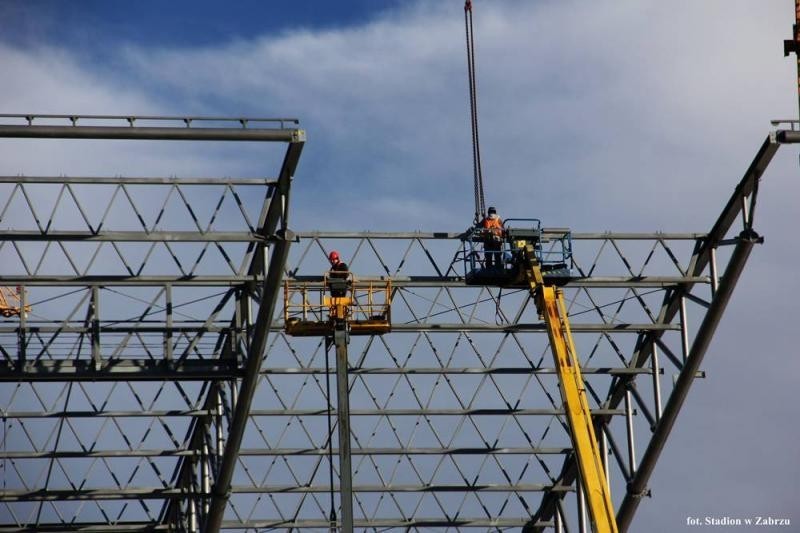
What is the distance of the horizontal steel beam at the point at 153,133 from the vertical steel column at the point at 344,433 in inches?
229

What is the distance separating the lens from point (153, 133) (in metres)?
38.7

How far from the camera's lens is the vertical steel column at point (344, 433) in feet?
136

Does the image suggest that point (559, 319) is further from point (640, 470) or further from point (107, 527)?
point (107, 527)

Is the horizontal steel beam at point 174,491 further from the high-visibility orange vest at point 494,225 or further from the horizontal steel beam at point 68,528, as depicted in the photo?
the high-visibility orange vest at point 494,225

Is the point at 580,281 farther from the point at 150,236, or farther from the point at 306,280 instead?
the point at 150,236

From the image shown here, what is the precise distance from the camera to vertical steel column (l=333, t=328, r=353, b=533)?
41344 millimetres

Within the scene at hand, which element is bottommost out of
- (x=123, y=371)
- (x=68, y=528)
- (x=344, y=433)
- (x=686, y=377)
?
(x=344, y=433)

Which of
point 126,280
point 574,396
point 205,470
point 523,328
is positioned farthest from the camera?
point 205,470

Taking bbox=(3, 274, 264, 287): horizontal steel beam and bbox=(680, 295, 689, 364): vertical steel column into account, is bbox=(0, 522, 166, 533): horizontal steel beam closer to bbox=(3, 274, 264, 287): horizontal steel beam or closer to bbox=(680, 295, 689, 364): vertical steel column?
bbox=(3, 274, 264, 287): horizontal steel beam

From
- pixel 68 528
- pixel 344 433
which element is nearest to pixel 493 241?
pixel 344 433

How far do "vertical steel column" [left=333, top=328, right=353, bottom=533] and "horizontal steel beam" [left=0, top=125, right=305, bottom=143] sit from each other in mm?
5827

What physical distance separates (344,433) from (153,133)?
28.8 ft

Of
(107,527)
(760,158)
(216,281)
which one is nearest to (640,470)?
(760,158)

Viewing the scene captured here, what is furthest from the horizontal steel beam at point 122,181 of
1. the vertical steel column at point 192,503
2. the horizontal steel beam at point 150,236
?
the vertical steel column at point 192,503
